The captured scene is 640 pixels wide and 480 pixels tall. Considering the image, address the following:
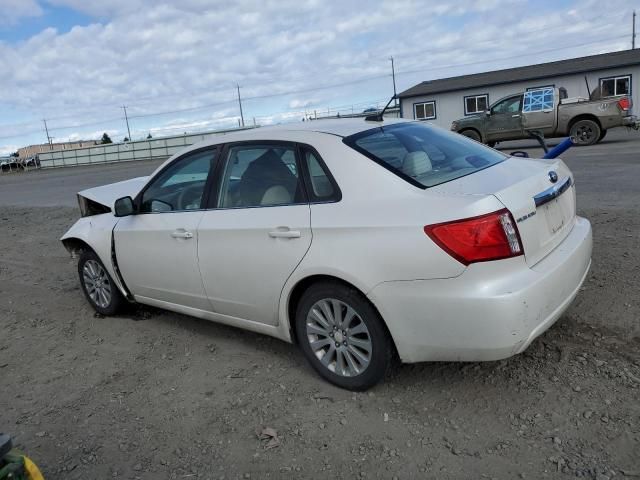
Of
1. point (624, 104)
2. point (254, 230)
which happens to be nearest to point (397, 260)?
point (254, 230)

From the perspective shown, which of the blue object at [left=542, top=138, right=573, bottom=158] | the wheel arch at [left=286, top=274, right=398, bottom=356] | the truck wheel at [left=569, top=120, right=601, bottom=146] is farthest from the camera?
the truck wheel at [left=569, top=120, right=601, bottom=146]

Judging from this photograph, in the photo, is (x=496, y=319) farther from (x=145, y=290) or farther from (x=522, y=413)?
(x=145, y=290)

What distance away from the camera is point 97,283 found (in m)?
5.12

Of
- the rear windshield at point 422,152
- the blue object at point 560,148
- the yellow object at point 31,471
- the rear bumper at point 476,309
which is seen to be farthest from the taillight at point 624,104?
the yellow object at point 31,471

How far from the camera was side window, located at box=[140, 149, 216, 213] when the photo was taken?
4090mm

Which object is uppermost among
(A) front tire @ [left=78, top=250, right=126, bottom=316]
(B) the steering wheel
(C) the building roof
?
(C) the building roof

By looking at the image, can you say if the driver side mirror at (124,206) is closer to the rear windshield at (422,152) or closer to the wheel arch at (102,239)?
the wheel arch at (102,239)

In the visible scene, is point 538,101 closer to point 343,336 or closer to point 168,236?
point 168,236

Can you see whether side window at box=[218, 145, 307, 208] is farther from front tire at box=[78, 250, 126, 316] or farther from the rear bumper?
front tire at box=[78, 250, 126, 316]

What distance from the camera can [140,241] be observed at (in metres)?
4.42

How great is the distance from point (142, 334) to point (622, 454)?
3.59 m

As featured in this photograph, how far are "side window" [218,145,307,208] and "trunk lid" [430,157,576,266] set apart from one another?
0.95 metres

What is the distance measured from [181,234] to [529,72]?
29398mm

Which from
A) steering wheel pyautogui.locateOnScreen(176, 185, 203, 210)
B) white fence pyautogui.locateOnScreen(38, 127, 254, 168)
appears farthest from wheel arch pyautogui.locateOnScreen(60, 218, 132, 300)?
white fence pyautogui.locateOnScreen(38, 127, 254, 168)
